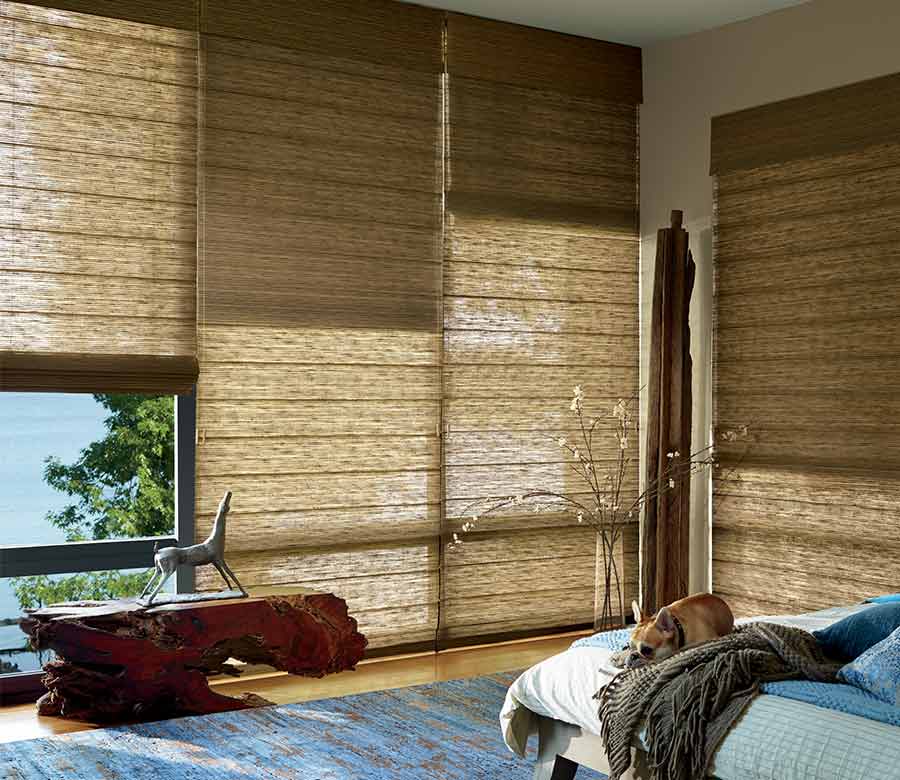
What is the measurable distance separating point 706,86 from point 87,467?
11.4ft

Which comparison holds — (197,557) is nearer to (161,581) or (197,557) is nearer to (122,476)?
(161,581)

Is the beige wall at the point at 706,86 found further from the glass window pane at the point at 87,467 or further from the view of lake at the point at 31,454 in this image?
the view of lake at the point at 31,454

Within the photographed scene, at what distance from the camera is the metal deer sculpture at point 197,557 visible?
170 inches

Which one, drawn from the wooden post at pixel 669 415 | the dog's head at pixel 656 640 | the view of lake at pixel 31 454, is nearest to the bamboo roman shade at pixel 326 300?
the view of lake at pixel 31 454

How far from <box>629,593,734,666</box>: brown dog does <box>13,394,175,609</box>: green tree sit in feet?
10.8

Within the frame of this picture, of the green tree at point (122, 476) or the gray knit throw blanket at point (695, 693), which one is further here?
the green tree at point (122, 476)

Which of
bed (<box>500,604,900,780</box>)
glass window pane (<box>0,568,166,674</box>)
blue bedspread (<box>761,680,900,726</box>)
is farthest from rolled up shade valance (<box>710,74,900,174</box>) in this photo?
glass window pane (<box>0,568,166,674</box>)

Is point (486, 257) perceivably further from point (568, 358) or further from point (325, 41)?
point (325, 41)

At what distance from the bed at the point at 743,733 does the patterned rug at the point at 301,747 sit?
43 centimetres

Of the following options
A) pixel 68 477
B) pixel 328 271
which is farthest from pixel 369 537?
pixel 68 477

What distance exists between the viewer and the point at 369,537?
525 cm

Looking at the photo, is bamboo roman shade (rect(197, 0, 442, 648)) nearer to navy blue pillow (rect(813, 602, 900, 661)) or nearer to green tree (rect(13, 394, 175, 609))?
green tree (rect(13, 394, 175, 609))

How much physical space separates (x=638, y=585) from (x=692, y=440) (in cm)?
90

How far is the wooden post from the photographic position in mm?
5512
